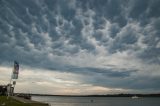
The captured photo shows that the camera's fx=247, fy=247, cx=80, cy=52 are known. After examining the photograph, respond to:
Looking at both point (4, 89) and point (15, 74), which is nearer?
point (15, 74)

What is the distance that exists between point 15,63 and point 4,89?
11560 centimetres

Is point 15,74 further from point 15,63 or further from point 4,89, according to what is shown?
point 4,89

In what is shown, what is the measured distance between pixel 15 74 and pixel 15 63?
96.9 inches

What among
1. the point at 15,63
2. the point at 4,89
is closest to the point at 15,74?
the point at 15,63

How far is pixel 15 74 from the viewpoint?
182 ft

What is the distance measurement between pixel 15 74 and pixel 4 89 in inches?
4535

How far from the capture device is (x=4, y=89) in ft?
536

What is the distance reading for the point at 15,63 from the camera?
55375mm

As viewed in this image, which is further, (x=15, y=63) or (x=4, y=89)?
(x=4, y=89)
